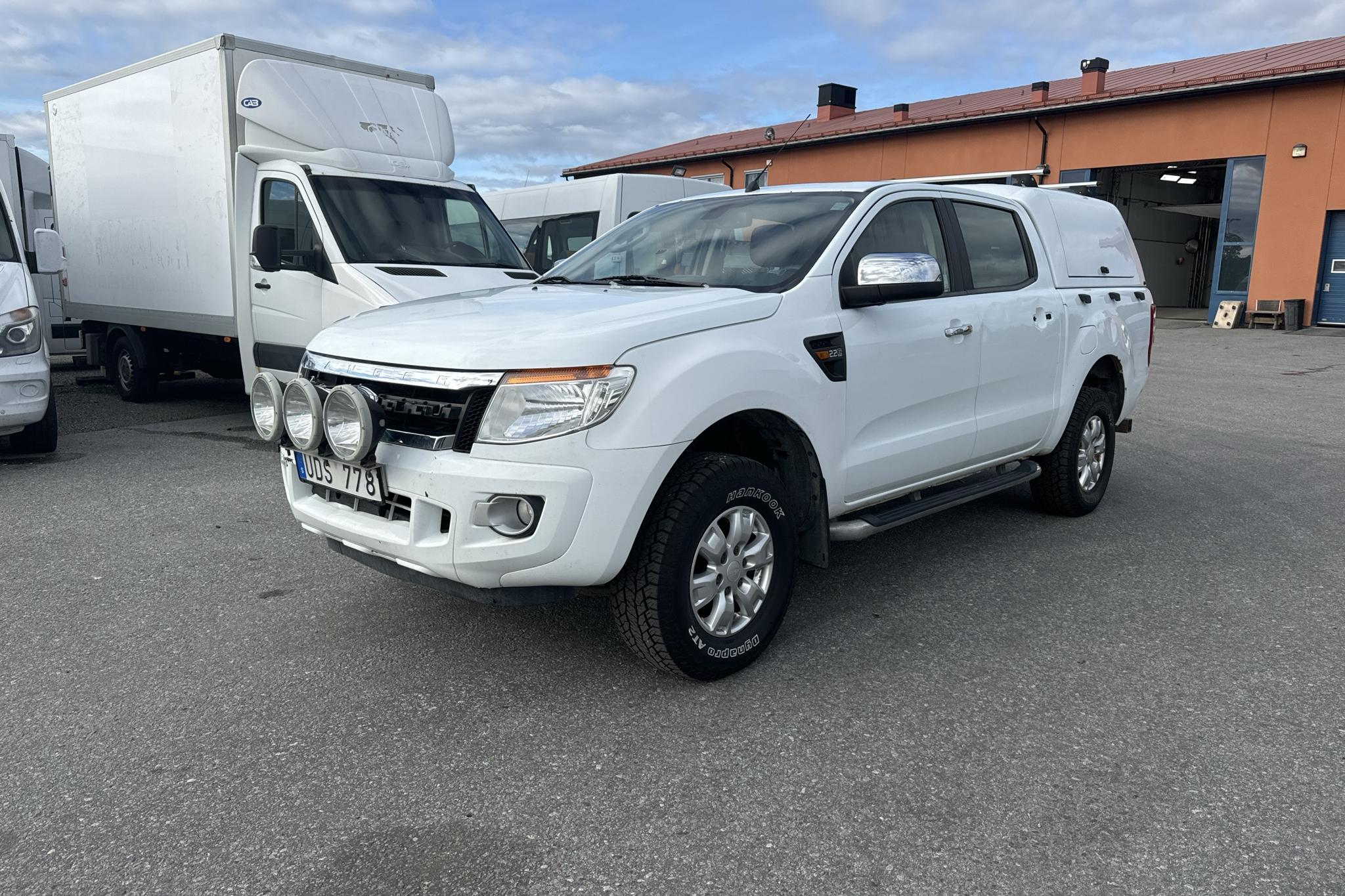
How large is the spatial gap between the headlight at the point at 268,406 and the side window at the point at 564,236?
9.60 metres

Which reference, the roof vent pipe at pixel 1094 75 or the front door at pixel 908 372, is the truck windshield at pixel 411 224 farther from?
the roof vent pipe at pixel 1094 75

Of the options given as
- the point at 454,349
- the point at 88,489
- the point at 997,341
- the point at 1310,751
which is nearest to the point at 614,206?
the point at 88,489

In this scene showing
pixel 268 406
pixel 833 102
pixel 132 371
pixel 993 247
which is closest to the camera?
pixel 268 406

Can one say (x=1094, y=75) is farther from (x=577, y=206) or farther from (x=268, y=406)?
(x=268, y=406)

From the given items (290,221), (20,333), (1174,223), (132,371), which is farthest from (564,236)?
(1174,223)

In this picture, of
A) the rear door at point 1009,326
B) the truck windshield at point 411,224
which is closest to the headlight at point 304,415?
the rear door at point 1009,326

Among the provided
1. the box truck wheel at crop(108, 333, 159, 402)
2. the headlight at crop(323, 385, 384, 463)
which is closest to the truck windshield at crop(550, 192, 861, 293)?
the headlight at crop(323, 385, 384, 463)

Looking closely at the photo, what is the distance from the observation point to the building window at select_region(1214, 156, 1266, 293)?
20984 mm

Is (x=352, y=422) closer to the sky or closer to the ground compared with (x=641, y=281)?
closer to the ground

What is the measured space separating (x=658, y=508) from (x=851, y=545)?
7.47ft

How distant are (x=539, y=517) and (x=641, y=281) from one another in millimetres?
1469

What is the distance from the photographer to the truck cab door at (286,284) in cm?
743

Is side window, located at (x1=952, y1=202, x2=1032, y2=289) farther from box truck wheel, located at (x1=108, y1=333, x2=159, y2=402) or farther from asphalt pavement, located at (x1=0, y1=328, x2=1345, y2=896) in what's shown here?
box truck wheel, located at (x1=108, y1=333, x2=159, y2=402)

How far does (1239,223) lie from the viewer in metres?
21.4
